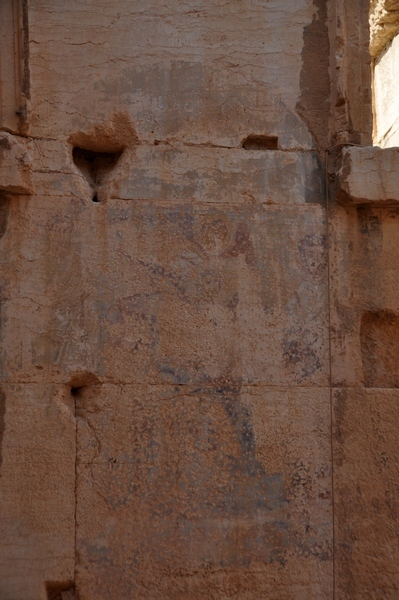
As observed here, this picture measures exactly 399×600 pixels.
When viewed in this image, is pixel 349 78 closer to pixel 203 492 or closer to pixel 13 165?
pixel 13 165

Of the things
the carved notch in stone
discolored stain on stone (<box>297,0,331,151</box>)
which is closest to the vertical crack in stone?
the carved notch in stone

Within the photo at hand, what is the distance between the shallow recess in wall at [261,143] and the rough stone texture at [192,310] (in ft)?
0.04

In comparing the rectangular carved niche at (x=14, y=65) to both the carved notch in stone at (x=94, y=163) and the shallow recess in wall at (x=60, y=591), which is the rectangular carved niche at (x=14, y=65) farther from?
the shallow recess in wall at (x=60, y=591)

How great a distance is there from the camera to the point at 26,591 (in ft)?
14.2

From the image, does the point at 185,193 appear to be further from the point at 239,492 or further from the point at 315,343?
the point at 239,492

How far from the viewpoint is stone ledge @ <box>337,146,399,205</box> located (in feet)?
15.5

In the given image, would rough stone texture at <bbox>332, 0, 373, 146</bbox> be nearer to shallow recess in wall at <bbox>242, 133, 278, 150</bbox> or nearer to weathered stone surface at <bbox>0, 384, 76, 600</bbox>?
shallow recess in wall at <bbox>242, 133, 278, 150</bbox>

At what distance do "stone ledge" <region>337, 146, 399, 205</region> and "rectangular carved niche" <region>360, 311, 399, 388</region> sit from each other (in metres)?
0.67

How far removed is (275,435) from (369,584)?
943mm

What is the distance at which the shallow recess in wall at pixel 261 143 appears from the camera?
4918mm

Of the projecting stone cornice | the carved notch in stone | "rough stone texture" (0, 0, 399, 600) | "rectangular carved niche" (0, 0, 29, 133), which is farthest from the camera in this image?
the projecting stone cornice

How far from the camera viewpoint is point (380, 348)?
4785 millimetres

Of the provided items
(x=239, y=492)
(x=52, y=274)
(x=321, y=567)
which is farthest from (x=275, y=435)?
(x=52, y=274)

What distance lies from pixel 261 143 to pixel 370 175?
681mm
